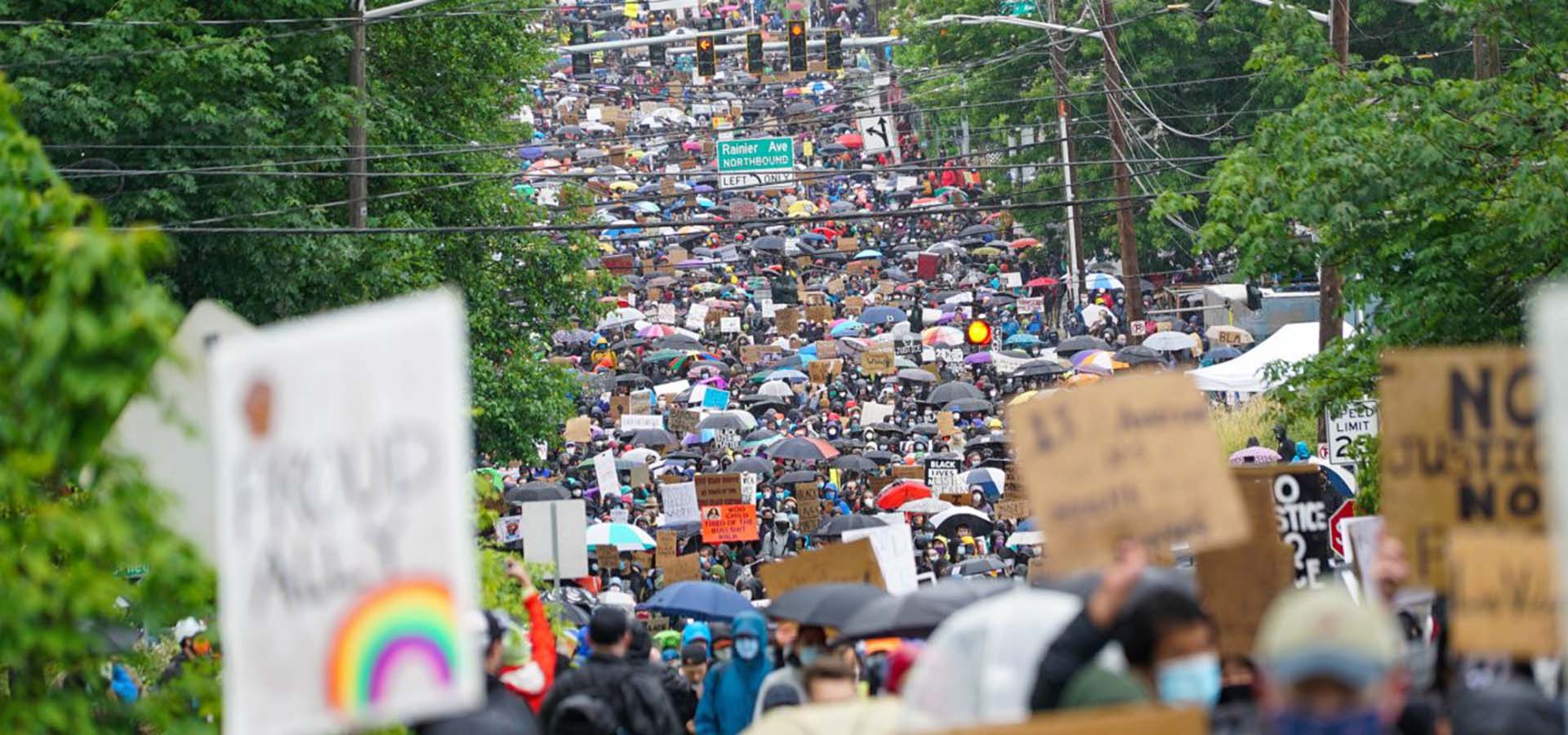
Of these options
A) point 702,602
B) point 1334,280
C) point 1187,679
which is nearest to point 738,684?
point 702,602

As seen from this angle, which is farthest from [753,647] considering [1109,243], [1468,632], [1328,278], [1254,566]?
[1109,243]

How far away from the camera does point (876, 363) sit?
42.9 metres

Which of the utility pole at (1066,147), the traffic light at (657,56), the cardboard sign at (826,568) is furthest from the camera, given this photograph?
the traffic light at (657,56)

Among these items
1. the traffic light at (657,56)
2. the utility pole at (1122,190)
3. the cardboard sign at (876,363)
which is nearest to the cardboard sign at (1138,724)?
the utility pole at (1122,190)

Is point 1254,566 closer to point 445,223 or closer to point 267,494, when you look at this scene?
point 267,494

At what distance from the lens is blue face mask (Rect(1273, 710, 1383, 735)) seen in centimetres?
432

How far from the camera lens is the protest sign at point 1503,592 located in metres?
5.48

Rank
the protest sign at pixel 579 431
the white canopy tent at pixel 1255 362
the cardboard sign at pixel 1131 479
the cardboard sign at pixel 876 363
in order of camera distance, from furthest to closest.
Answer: the cardboard sign at pixel 876 363 → the protest sign at pixel 579 431 → the white canopy tent at pixel 1255 362 → the cardboard sign at pixel 1131 479

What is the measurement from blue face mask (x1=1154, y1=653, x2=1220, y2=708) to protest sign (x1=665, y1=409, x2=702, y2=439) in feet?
111

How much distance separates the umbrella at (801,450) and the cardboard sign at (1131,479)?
88.4ft

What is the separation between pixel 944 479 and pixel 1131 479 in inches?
934

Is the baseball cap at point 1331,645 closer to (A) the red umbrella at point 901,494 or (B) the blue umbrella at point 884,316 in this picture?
(A) the red umbrella at point 901,494

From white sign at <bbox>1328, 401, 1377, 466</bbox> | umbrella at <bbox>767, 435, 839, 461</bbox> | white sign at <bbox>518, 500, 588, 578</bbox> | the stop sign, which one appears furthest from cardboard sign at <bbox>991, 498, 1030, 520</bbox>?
white sign at <bbox>518, 500, 588, 578</bbox>

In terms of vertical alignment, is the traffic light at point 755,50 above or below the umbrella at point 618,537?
above
